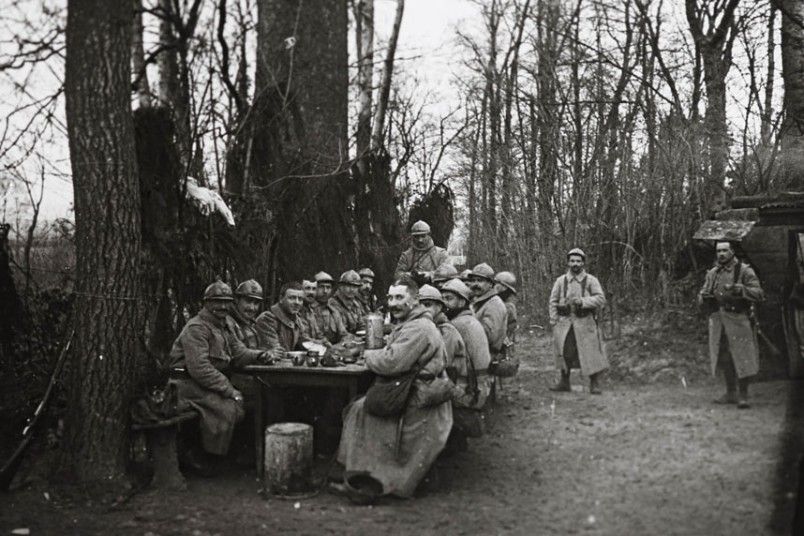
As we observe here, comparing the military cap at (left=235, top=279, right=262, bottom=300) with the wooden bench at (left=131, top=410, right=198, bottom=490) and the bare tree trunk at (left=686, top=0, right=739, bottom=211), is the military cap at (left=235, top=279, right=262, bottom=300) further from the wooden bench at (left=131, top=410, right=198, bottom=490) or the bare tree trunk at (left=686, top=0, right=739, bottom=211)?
the bare tree trunk at (left=686, top=0, right=739, bottom=211)

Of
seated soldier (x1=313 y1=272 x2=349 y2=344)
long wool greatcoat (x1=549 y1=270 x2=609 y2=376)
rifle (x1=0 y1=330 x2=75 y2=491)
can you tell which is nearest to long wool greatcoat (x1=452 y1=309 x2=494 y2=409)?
long wool greatcoat (x1=549 y1=270 x2=609 y2=376)

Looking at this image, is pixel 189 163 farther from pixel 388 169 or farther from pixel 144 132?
pixel 388 169

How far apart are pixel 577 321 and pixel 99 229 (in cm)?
592

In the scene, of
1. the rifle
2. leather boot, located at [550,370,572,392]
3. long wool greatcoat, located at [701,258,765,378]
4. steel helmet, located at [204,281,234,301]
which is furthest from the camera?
leather boot, located at [550,370,572,392]

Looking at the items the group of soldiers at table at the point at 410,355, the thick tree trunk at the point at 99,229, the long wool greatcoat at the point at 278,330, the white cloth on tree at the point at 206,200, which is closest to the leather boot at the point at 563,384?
the group of soldiers at table at the point at 410,355

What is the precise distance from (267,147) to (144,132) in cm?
296

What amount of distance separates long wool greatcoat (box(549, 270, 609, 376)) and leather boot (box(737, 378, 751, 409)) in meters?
3.47

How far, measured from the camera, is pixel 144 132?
7.05m

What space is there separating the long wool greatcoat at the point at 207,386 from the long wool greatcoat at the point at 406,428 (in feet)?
3.94

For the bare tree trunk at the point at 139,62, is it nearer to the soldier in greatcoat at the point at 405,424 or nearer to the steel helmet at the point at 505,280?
the soldier in greatcoat at the point at 405,424

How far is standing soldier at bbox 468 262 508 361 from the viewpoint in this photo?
26.9 feet

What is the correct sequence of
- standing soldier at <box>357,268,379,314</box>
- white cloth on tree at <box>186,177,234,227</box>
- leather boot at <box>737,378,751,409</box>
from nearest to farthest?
leather boot at <box>737,378,751,409</box> → white cloth on tree at <box>186,177,234,227</box> → standing soldier at <box>357,268,379,314</box>

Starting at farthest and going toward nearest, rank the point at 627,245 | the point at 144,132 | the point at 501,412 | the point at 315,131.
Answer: the point at 315,131 < the point at 627,245 < the point at 501,412 < the point at 144,132

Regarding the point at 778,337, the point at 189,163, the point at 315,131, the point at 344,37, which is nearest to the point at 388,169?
the point at 315,131
